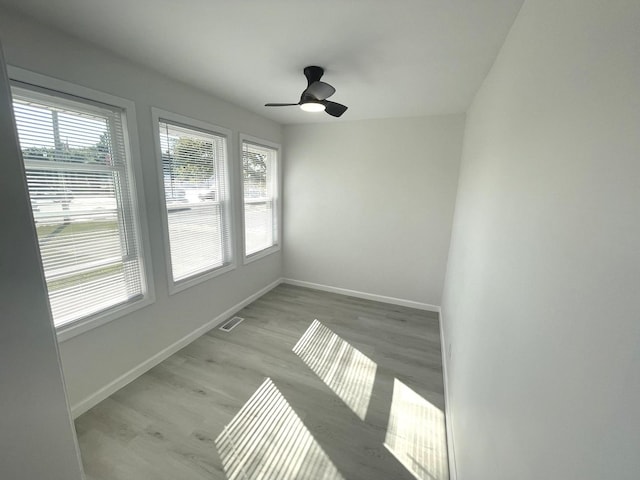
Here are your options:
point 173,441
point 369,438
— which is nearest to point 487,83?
point 369,438

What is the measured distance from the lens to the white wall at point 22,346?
70 centimetres

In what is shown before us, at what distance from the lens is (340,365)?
2.38 metres

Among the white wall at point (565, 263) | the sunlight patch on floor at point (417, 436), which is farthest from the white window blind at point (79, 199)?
the white wall at point (565, 263)

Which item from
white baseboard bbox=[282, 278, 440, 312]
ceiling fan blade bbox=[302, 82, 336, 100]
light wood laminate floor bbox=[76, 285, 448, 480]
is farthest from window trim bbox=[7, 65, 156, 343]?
white baseboard bbox=[282, 278, 440, 312]

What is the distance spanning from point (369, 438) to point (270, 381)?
2.94 feet

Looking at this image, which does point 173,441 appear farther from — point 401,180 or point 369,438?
point 401,180

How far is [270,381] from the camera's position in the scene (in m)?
2.16

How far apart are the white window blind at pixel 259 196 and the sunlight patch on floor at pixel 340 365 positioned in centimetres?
147

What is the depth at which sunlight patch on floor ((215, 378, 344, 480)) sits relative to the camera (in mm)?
1480

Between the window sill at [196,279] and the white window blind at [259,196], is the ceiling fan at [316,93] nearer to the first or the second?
the white window blind at [259,196]

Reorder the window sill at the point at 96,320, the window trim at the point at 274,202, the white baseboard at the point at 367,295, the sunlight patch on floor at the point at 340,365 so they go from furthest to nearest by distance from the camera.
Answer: the white baseboard at the point at 367,295 → the window trim at the point at 274,202 → the sunlight patch on floor at the point at 340,365 → the window sill at the point at 96,320

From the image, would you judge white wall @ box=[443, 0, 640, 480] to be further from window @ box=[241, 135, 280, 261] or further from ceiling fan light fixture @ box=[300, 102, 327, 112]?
window @ box=[241, 135, 280, 261]

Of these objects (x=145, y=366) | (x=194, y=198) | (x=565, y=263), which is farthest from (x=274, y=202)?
(x=565, y=263)

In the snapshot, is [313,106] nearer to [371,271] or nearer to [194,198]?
[194,198]
